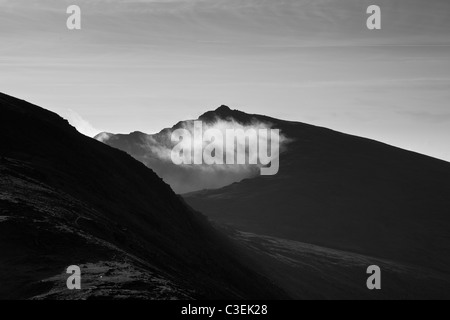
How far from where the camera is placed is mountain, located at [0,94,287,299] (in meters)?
41.5

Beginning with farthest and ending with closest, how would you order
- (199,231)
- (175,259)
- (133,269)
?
1. (199,231)
2. (175,259)
3. (133,269)

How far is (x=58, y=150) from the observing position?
258 ft

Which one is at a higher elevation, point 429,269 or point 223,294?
point 223,294

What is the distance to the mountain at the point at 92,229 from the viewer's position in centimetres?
4147

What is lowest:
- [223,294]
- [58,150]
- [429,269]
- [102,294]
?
[429,269]

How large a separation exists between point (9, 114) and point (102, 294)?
46060 mm

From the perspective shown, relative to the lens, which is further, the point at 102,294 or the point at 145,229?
the point at 145,229

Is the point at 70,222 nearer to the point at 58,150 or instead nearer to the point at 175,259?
the point at 175,259

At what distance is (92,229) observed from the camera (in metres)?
54.6
